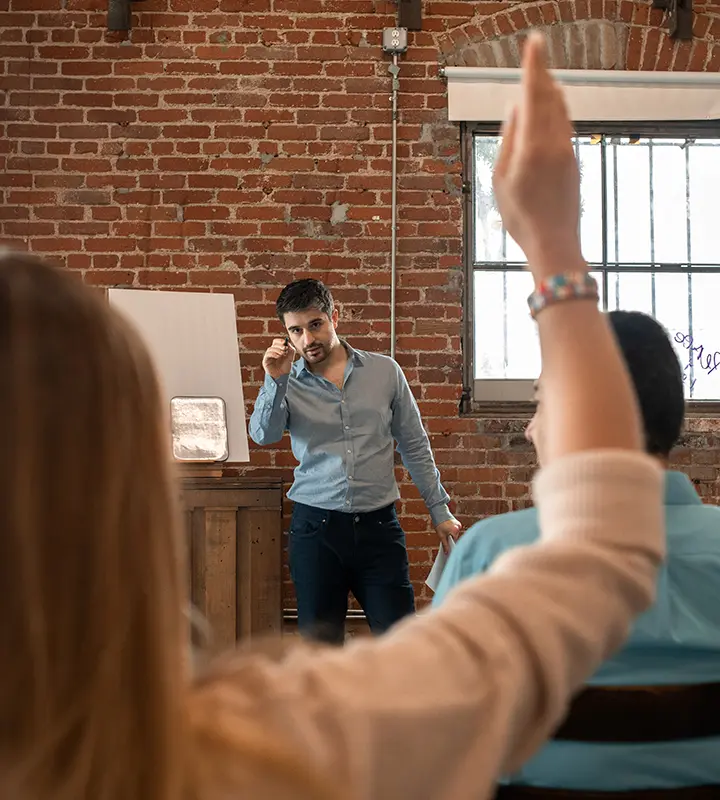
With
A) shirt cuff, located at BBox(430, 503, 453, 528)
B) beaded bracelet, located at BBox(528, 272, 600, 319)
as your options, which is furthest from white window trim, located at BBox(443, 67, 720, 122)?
beaded bracelet, located at BBox(528, 272, 600, 319)

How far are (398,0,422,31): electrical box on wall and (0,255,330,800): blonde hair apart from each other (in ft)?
13.1

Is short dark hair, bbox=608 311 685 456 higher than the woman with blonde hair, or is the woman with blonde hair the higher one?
short dark hair, bbox=608 311 685 456

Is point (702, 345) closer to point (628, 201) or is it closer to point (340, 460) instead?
point (628, 201)

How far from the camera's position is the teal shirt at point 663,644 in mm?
1035

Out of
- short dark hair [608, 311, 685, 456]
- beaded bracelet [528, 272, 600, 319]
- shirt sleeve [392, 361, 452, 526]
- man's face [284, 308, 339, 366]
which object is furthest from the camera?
shirt sleeve [392, 361, 452, 526]

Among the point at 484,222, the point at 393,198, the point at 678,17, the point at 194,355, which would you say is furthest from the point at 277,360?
the point at 678,17

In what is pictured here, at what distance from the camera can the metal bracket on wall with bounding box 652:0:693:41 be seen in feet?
13.5

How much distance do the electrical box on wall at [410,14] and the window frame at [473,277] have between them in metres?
0.48

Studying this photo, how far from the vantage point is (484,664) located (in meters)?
0.48

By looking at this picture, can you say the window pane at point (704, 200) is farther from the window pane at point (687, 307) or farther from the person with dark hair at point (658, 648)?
the person with dark hair at point (658, 648)

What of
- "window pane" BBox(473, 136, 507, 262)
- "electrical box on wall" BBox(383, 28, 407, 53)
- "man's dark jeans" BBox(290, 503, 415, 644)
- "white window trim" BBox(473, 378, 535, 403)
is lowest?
Result: "man's dark jeans" BBox(290, 503, 415, 644)

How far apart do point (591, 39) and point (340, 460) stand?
2.30m

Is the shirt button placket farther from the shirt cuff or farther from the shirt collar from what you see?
the shirt collar

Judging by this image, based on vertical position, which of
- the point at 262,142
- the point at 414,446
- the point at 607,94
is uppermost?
the point at 607,94
